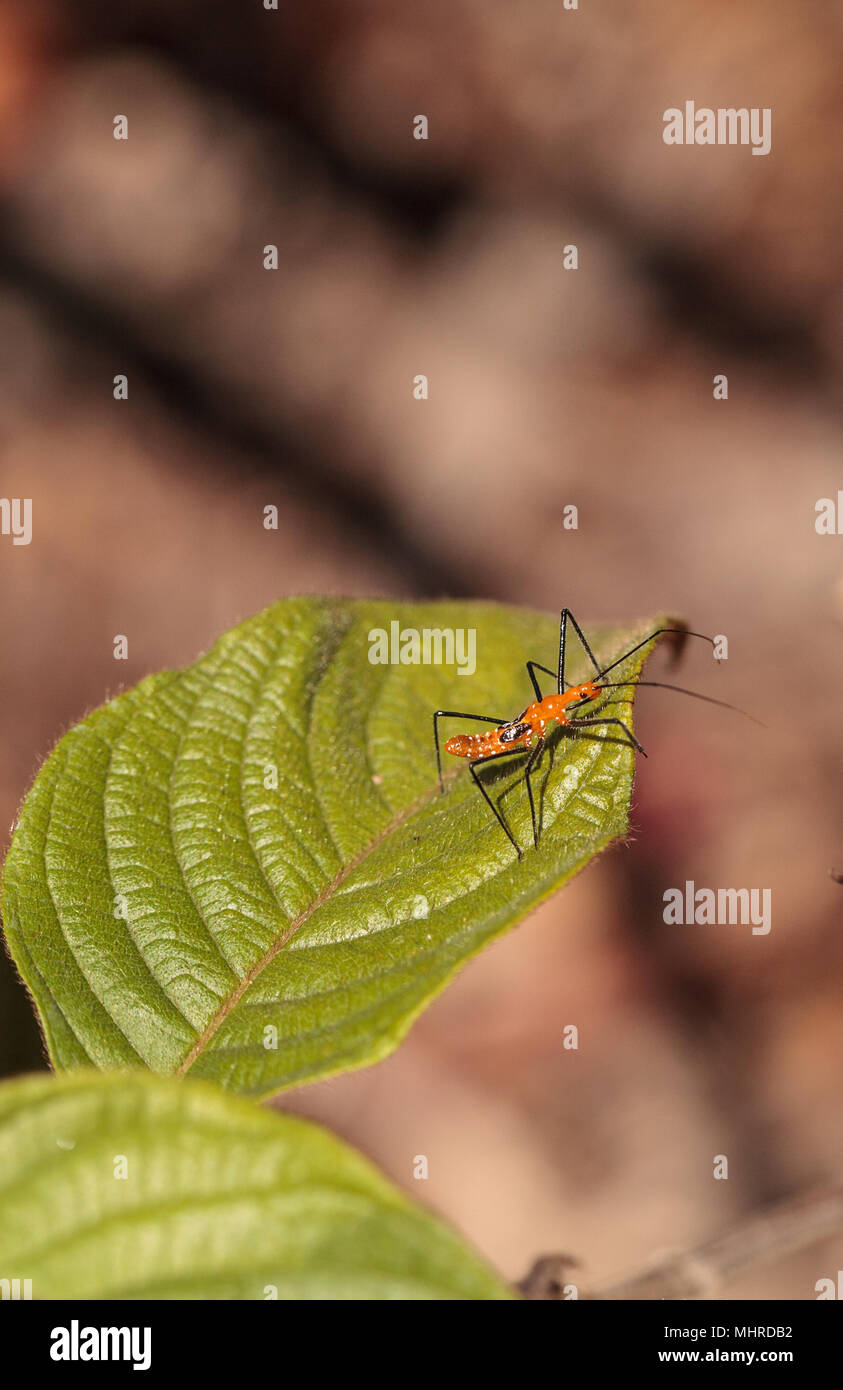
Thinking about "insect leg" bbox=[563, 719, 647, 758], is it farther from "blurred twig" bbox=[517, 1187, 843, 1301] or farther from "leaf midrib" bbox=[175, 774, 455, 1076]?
"blurred twig" bbox=[517, 1187, 843, 1301]

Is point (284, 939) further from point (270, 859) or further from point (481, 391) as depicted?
point (481, 391)
